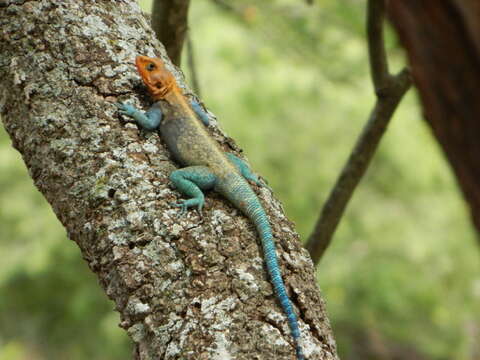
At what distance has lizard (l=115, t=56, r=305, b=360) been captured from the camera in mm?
2555

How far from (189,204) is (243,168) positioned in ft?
2.04

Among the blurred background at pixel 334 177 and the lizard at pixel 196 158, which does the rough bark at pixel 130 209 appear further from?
the blurred background at pixel 334 177

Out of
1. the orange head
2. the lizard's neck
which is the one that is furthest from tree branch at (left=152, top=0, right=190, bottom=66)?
the orange head

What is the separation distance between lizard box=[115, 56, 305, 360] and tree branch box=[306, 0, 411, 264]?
935mm

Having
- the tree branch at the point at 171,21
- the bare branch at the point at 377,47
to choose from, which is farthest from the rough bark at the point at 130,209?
the bare branch at the point at 377,47

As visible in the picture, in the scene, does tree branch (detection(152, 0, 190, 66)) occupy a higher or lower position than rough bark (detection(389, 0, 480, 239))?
lower

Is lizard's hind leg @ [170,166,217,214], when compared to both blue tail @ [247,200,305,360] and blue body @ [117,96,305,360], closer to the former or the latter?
blue body @ [117,96,305,360]

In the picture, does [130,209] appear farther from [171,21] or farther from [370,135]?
[370,135]

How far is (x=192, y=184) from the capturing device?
2980mm

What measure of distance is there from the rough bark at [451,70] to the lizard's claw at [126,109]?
1849mm

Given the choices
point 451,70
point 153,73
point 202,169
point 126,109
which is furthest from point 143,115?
point 451,70

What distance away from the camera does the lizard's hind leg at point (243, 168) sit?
320 cm

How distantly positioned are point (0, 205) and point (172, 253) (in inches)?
441

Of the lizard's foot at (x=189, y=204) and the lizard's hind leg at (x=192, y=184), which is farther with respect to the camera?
the lizard's hind leg at (x=192, y=184)
